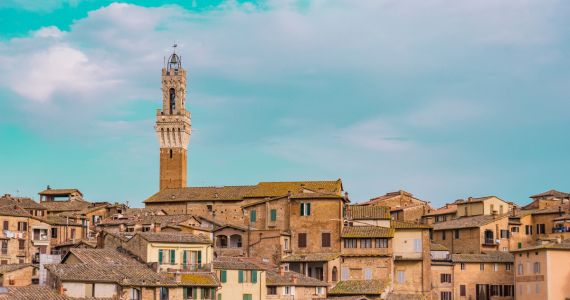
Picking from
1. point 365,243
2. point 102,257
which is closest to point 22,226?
point 102,257

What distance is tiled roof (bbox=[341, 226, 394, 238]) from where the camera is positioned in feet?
287

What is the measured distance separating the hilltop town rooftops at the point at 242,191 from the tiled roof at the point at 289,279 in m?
17.2

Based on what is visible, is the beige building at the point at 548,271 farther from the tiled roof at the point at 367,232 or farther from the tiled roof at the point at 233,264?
the tiled roof at the point at 233,264

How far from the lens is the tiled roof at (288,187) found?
336 ft

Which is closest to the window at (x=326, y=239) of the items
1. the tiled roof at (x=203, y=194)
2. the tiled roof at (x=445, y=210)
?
the tiled roof at (x=203, y=194)

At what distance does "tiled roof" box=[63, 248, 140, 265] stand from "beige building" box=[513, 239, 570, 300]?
1440 inches

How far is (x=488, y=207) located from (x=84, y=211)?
43.6 m

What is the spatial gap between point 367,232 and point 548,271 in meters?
15.7

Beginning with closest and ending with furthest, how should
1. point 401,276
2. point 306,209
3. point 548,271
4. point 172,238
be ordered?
point 172,238
point 548,271
point 401,276
point 306,209

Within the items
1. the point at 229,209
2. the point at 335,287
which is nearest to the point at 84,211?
the point at 229,209

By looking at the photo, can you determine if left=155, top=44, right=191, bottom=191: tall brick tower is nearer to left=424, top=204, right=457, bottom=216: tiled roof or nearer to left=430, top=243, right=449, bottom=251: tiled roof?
left=424, top=204, right=457, bottom=216: tiled roof

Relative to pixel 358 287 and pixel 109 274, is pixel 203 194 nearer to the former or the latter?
pixel 358 287

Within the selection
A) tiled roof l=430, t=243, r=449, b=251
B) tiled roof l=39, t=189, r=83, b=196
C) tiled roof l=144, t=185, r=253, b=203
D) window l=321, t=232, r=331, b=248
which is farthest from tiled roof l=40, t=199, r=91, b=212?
tiled roof l=430, t=243, r=449, b=251

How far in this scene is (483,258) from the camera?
3748 inches
